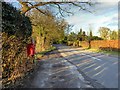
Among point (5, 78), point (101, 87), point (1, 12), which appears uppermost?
point (1, 12)

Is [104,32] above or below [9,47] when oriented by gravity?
above

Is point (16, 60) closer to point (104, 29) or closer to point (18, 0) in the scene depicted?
point (18, 0)

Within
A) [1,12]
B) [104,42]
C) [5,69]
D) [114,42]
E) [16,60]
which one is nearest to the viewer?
[1,12]

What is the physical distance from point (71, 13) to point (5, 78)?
12548mm

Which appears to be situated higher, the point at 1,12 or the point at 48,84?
the point at 1,12

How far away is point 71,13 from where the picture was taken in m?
19.6

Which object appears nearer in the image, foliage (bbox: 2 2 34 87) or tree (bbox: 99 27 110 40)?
foliage (bbox: 2 2 34 87)

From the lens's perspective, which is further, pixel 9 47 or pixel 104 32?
pixel 104 32

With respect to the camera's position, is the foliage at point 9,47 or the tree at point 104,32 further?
the tree at point 104,32

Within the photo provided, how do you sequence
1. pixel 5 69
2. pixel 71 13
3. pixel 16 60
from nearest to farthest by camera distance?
pixel 5 69, pixel 16 60, pixel 71 13

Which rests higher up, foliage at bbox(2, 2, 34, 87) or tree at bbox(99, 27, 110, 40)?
tree at bbox(99, 27, 110, 40)

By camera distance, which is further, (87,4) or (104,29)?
(104,29)

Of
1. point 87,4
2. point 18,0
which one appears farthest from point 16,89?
point 87,4

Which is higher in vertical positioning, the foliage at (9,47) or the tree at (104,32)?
the tree at (104,32)
